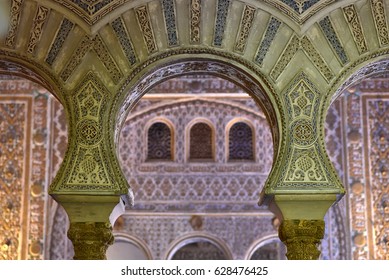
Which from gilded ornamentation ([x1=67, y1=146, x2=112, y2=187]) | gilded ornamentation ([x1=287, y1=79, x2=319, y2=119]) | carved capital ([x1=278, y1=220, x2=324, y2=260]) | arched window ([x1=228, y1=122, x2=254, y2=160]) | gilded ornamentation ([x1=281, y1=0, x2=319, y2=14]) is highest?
arched window ([x1=228, y1=122, x2=254, y2=160])

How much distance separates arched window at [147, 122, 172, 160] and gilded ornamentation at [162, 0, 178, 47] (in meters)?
3.92

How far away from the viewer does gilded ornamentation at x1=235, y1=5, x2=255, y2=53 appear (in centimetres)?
658

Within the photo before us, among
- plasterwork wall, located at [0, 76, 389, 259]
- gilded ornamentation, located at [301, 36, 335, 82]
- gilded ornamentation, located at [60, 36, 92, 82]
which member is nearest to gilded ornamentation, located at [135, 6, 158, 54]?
gilded ornamentation, located at [60, 36, 92, 82]

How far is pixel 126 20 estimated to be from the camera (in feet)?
21.7

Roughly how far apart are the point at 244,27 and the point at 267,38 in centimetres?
20

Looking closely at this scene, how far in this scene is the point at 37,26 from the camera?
21.7 ft

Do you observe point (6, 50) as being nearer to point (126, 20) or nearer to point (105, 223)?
point (126, 20)

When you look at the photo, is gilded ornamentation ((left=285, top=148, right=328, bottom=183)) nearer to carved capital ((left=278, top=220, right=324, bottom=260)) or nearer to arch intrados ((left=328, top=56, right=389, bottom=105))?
carved capital ((left=278, top=220, right=324, bottom=260))

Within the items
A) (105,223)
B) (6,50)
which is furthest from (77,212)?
(6,50)

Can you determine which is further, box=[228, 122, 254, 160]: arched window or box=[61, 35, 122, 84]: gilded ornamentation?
Answer: box=[228, 122, 254, 160]: arched window

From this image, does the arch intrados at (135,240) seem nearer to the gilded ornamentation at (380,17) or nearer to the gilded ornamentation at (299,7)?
the gilded ornamentation at (299,7)

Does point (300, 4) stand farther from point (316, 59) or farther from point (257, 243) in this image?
point (257, 243)

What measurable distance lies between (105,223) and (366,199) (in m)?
4.45

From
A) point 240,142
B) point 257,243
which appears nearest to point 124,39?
point 240,142
